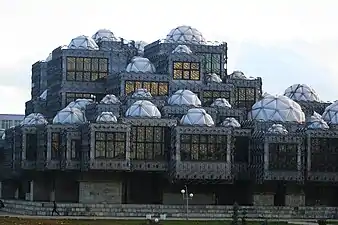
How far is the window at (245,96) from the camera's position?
11319 centimetres

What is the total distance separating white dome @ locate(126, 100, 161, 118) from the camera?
97.9 m

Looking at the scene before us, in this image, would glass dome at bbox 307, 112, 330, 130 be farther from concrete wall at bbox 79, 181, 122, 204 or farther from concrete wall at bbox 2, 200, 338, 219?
concrete wall at bbox 79, 181, 122, 204

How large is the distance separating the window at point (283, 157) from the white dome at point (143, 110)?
13.4 metres

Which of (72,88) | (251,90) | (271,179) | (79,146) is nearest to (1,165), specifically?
(72,88)

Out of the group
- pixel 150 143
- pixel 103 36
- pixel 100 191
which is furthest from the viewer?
pixel 103 36

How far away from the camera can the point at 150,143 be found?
97.6m

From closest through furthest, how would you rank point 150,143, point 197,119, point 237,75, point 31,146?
point 197,119, point 150,143, point 31,146, point 237,75

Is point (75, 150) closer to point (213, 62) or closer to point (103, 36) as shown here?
point (213, 62)

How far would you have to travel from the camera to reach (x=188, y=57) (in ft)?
359

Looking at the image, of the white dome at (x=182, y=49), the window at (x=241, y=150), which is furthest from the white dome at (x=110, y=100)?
the window at (x=241, y=150)

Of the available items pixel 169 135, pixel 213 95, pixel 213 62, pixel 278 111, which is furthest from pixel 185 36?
pixel 169 135

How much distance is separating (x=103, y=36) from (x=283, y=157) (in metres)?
36.9

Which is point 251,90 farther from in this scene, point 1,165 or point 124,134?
point 1,165

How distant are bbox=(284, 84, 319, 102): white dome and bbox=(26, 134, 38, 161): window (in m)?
34.9
